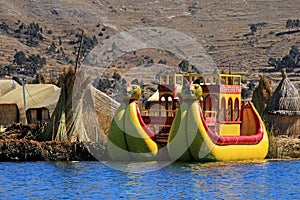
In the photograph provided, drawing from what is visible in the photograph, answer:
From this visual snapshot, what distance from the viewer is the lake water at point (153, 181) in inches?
975

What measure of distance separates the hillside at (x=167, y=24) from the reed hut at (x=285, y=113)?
131ft

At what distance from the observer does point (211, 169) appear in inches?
1177

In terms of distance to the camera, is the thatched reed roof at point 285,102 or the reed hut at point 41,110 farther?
the reed hut at point 41,110

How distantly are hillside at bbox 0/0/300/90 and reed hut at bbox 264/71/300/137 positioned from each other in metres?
40.0

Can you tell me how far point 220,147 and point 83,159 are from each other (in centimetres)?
491

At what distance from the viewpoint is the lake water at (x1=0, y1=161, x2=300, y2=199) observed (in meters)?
24.8

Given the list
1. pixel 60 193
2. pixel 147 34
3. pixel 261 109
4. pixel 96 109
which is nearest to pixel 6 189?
pixel 60 193

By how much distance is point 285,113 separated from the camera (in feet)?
130

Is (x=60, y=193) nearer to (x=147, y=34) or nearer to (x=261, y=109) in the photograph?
(x=261, y=109)

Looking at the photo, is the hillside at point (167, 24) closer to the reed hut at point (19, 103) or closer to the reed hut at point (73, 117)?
the reed hut at point (19, 103)

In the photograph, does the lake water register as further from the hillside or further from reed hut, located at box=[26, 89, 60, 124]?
the hillside

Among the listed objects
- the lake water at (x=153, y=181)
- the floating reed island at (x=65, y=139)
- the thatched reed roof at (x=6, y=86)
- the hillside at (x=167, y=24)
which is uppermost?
the hillside at (x=167, y=24)

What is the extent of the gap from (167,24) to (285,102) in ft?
230

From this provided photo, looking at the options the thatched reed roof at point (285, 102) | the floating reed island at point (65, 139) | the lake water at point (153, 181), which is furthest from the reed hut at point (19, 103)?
the lake water at point (153, 181)
